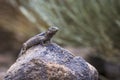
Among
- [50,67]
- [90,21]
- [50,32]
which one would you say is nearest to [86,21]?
[90,21]

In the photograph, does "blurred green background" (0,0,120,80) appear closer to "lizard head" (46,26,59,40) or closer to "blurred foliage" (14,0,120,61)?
"blurred foliage" (14,0,120,61)

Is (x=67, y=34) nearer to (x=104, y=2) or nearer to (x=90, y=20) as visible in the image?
(x=90, y=20)

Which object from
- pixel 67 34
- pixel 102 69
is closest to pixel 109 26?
pixel 67 34

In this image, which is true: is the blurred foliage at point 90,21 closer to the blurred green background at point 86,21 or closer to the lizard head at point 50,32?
the blurred green background at point 86,21

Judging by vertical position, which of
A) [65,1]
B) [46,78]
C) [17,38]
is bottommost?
[46,78]

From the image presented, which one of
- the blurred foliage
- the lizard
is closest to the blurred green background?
the blurred foliage
